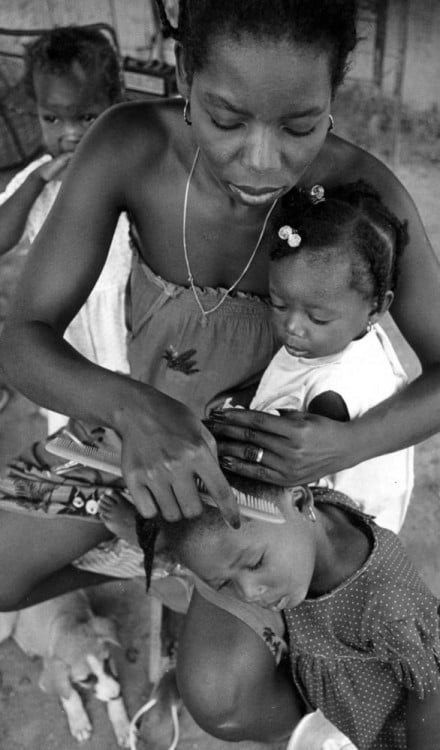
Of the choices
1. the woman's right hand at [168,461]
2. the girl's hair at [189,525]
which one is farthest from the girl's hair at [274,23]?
the girl's hair at [189,525]

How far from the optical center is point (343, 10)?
0.95 m

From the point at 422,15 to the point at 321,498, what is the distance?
111 inches

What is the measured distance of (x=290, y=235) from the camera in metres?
1.28

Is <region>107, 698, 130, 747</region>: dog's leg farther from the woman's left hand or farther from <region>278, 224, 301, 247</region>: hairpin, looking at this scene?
<region>278, 224, 301, 247</region>: hairpin

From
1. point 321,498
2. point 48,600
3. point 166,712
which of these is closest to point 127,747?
point 166,712

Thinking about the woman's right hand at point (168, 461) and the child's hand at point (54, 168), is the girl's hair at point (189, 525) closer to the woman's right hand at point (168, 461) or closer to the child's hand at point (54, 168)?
the woman's right hand at point (168, 461)

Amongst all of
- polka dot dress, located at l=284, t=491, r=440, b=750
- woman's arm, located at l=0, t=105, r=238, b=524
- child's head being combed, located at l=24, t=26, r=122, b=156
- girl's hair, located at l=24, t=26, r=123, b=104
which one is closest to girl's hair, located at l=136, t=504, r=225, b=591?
woman's arm, located at l=0, t=105, r=238, b=524

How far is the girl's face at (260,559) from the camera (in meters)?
1.10

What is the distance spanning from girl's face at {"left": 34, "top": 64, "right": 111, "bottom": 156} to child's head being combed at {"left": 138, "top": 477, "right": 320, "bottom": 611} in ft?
3.55

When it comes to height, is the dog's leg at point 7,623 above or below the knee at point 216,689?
below

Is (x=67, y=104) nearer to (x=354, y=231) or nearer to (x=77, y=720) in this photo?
(x=354, y=231)

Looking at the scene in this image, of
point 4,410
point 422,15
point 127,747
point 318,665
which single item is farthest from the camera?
point 422,15

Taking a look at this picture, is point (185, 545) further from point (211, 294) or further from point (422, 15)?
point (422, 15)

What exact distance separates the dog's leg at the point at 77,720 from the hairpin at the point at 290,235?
0.93 m
